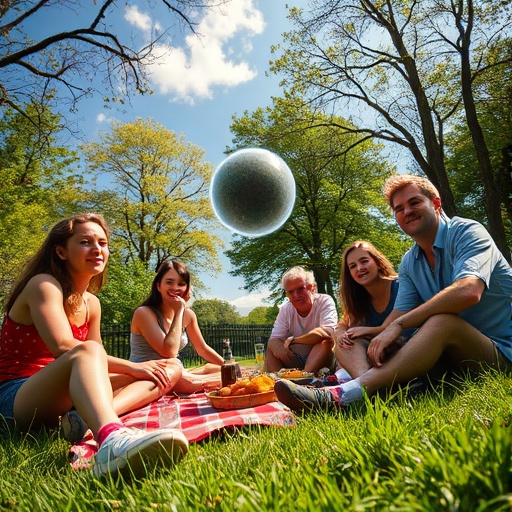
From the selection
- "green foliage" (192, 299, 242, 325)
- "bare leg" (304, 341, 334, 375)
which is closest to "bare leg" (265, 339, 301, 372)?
"bare leg" (304, 341, 334, 375)

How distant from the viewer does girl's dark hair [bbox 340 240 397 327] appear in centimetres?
403

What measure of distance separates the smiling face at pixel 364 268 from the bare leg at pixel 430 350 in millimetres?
1175

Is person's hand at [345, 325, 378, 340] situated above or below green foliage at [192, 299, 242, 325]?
above

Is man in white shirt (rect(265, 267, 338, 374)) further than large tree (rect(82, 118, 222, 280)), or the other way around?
large tree (rect(82, 118, 222, 280))

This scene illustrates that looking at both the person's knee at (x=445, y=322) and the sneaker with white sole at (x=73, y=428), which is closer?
the sneaker with white sole at (x=73, y=428)

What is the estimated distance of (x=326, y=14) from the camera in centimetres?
1179

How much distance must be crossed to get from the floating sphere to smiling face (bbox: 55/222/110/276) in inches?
212

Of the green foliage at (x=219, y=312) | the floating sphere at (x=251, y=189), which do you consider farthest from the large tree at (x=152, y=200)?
the green foliage at (x=219, y=312)

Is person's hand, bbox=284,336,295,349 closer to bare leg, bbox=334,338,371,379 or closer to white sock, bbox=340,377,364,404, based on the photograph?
bare leg, bbox=334,338,371,379

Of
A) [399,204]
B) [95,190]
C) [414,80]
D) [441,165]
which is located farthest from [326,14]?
[95,190]

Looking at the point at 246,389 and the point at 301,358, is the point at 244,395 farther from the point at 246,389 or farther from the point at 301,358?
the point at 301,358

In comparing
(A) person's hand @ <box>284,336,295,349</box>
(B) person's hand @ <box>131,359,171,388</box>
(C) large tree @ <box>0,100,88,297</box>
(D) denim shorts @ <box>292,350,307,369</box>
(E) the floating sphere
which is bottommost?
(D) denim shorts @ <box>292,350,307,369</box>

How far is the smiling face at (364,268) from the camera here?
390cm

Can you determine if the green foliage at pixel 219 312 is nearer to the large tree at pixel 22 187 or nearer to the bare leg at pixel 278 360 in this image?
the large tree at pixel 22 187
